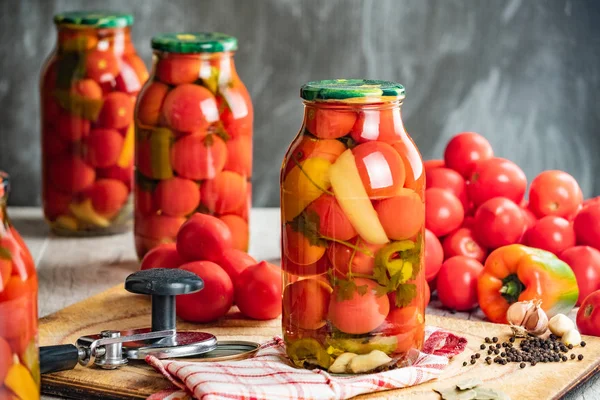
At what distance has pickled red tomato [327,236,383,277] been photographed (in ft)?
3.70

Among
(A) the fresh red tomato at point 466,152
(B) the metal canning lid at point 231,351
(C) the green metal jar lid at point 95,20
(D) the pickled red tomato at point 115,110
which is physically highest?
(C) the green metal jar lid at point 95,20

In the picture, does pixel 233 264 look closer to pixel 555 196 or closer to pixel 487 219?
pixel 487 219

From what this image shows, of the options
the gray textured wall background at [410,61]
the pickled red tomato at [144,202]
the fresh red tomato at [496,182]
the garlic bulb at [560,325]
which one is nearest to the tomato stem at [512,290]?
the garlic bulb at [560,325]

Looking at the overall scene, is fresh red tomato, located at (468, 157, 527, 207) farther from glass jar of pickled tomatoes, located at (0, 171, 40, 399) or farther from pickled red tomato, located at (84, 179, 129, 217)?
glass jar of pickled tomatoes, located at (0, 171, 40, 399)

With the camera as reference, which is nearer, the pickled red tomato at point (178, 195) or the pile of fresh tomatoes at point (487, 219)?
the pile of fresh tomatoes at point (487, 219)

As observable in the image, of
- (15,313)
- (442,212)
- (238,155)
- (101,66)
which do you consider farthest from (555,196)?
(15,313)

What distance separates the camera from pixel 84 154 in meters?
1.88

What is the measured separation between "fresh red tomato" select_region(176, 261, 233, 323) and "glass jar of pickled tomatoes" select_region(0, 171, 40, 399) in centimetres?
45

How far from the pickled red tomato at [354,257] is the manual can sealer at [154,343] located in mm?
193

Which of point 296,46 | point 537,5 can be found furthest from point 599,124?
point 296,46

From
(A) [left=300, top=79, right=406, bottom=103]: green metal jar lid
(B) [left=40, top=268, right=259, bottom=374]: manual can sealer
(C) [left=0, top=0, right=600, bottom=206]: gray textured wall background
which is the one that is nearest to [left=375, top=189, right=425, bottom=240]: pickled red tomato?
(A) [left=300, top=79, right=406, bottom=103]: green metal jar lid

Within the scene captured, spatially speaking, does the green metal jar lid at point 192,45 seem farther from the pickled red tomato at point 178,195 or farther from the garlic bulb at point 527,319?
the garlic bulb at point 527,319

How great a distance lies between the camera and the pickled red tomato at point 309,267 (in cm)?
114

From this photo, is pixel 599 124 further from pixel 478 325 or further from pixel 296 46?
pixel 478 325
